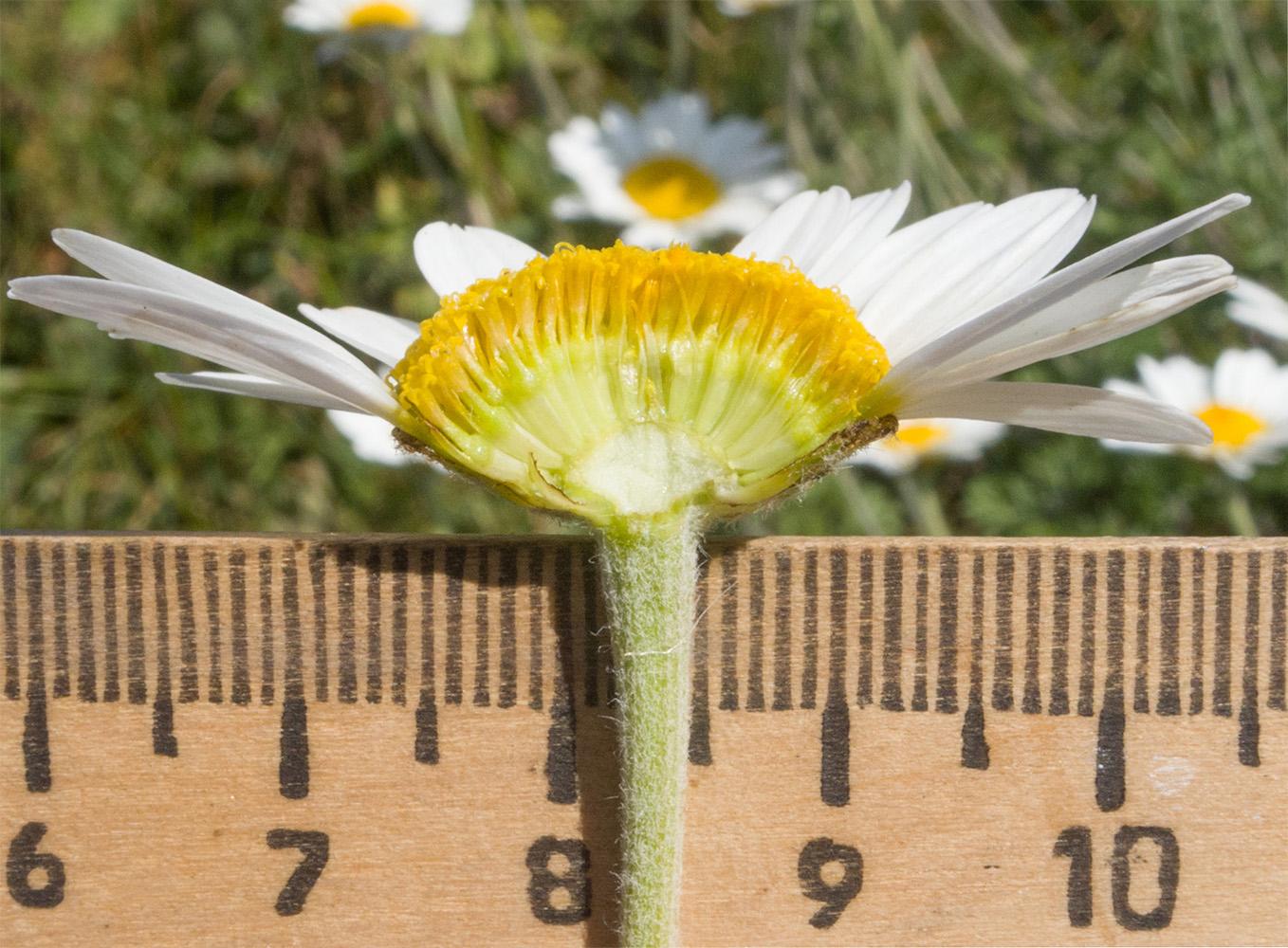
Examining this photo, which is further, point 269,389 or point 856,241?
point 856,241

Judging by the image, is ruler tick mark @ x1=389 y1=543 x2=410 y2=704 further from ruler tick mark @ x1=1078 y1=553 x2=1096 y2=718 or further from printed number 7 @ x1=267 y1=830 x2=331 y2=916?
ruler tick mark @ x1=1078 y1=553 x2=1096 y2=718

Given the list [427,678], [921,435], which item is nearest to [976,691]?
[427,678]

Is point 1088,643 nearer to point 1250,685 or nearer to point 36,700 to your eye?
point 1250,685

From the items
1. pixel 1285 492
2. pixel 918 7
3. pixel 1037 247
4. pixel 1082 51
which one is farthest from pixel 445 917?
pixel 918 7

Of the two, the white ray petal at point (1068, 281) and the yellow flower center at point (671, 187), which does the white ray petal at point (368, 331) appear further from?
the yellow flower center at point (671, 187)

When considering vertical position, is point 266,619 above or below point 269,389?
below

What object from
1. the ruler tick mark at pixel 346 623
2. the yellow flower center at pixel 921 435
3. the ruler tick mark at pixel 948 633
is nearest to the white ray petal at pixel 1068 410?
the ruler tick mark at pixel 948 633

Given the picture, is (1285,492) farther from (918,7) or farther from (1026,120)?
(918,7)

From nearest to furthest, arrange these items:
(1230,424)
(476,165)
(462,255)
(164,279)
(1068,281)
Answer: (1068,281)
(164,279)
(462,255)
(1230,424)
(476,165)
